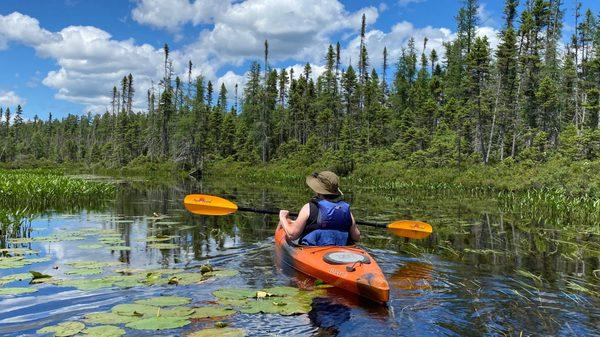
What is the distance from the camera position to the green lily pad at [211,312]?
477 cm

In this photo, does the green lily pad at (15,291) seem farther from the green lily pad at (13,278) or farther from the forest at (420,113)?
the forest at (420,113)

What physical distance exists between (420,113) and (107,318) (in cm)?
A: 4960

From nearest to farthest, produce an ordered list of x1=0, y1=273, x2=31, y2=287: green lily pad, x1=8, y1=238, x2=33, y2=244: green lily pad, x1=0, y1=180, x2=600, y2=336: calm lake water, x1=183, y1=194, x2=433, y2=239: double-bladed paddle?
x1=0, y1=180, x2=600, y2=336: calm lake water
x1=0, y1=273, x2=31, y2=287: green lily pad
x1=8, y1=238, x2=33, y2=244: green lily pad
x1=183, y1=194, x2=433, y2=239: double-bladed paddle

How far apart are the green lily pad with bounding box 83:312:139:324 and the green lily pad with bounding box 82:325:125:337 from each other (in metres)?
0.20

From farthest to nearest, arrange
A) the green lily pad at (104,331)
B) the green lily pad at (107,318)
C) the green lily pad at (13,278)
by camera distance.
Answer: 1. the green lily pad at (13,278)
2. the green lily pad at (107,318)
3. the green lily pad at (104,331)

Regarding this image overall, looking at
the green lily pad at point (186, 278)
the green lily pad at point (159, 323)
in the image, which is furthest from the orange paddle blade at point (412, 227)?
the green lily pad at point (159, 323)

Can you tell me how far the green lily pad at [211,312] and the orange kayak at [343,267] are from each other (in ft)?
5.45

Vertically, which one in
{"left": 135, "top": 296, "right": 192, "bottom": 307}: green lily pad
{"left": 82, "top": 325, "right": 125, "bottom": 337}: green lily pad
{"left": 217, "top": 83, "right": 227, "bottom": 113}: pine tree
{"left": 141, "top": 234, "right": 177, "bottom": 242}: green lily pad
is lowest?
{"left": 141, "top": 234, "right": 177, "bottom": 242}: green lily pad

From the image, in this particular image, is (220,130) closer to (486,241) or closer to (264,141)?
(264,141)

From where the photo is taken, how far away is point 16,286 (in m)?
6.07

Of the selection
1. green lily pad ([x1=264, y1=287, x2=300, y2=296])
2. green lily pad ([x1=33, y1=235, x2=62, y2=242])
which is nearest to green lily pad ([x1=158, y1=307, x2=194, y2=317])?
green lily pad ([x1=264, y1=287, x2=300, y2=296])

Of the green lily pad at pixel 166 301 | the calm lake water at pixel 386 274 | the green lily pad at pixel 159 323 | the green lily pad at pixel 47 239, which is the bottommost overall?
the calm lake water at pixel 386 274

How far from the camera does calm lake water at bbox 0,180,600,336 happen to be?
4.92m

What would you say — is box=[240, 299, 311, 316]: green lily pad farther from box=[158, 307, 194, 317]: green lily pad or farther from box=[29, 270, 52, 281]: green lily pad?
box=[29, 270, 52, 281]: green lily pad
